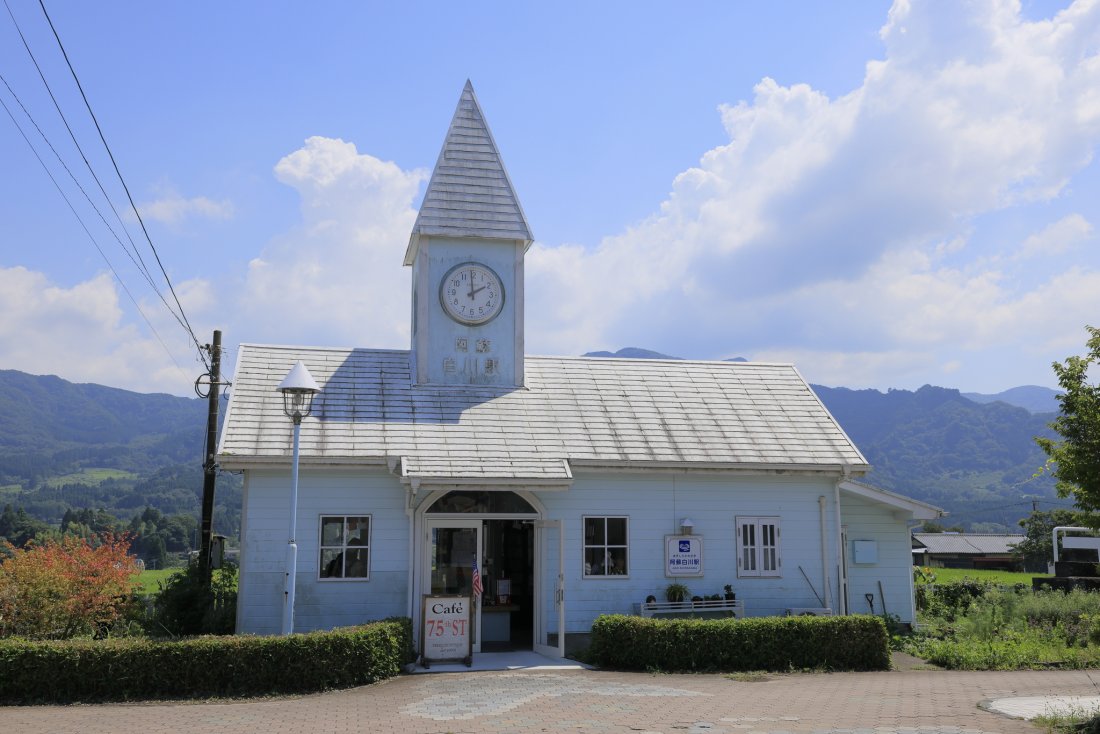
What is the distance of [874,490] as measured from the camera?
20.2 metres

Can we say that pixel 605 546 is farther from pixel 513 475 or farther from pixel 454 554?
pixel 454 554

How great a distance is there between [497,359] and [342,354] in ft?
11.0

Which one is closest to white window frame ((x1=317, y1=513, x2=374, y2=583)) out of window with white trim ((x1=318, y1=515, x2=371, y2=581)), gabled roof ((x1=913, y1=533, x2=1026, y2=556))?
window with white trim ((x1=318, y1=515, x2=371, y2=581))

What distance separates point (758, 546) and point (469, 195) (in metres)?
9.69

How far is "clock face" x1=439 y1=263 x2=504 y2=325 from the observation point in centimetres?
2041

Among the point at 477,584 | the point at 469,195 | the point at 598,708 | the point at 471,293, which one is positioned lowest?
the point at 598,708

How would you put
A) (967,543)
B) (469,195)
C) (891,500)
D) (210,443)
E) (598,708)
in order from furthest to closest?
(967,543)
(210,443)
(469,195)
(891,500)
(598,708)

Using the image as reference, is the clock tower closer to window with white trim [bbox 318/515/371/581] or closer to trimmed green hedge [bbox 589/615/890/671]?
window with white trim [bbox 318/515/371/581]

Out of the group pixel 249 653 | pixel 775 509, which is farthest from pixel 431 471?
pixel 775 509

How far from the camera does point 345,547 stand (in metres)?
17.1

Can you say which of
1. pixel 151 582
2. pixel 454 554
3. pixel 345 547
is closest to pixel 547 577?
pixel 454 554

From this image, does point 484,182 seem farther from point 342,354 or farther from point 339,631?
point 339,631

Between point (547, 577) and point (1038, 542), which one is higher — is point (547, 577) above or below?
below

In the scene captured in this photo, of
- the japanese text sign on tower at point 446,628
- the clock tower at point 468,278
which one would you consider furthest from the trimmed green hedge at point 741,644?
the clock tower at point 468,278
